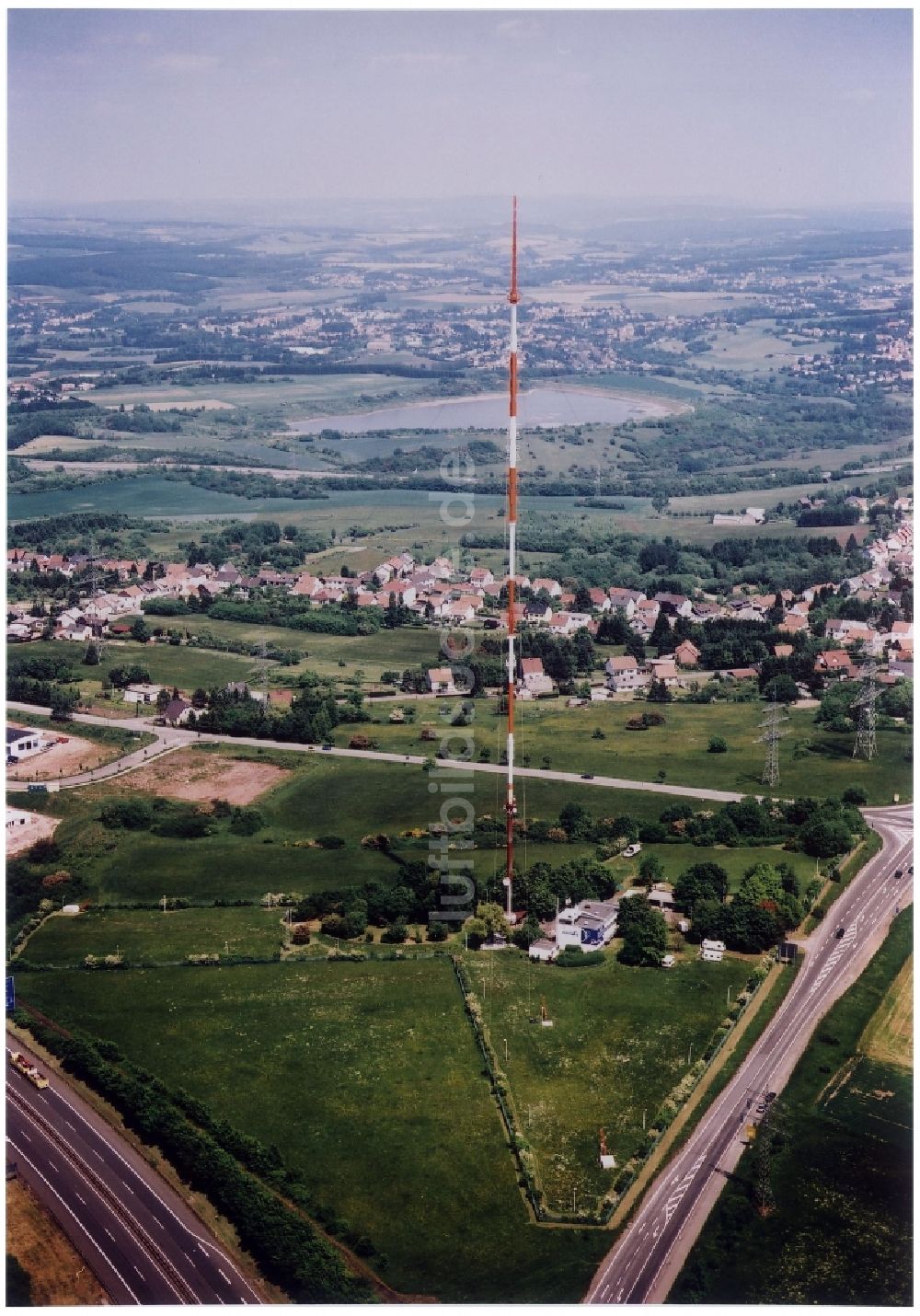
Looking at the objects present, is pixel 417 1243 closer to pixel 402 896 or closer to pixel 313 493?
Answer: pixel 402 896

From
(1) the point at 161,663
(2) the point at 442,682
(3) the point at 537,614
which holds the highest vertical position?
(3) the point at 537,614

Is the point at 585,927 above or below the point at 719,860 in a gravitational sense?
below

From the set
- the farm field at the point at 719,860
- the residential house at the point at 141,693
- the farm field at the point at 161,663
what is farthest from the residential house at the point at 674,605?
the farm field at the point at 719,860

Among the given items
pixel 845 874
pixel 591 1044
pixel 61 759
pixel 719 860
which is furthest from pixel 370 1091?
pixel 61 759

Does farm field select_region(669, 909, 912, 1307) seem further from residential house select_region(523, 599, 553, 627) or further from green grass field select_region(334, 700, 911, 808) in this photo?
residential house select_region(523, 599, 553, 627)

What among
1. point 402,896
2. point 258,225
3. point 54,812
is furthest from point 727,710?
point 258,225

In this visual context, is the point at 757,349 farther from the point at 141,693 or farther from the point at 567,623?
the point at 141,693
